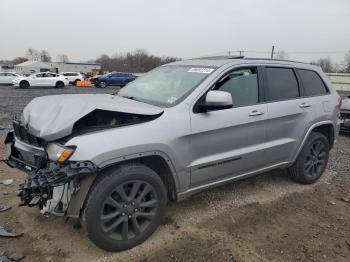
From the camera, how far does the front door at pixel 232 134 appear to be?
3.52m

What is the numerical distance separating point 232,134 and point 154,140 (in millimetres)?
1039

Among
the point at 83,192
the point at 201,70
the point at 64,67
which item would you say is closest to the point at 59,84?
the point at 201,70

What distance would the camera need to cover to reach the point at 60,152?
2836 mm

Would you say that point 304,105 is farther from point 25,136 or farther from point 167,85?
point 25,136

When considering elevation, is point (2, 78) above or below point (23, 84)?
above

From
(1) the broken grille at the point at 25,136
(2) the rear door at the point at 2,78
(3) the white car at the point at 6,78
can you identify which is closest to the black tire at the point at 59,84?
(3) the white car at the point at 6,78

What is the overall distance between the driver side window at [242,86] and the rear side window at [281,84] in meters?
0.25

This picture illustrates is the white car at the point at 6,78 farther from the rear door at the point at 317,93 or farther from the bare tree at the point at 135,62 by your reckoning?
the bare tree at the point at 135,62

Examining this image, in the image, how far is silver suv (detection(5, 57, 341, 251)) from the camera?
2920 millimetres

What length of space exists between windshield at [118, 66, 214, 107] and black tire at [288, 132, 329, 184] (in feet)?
6.80

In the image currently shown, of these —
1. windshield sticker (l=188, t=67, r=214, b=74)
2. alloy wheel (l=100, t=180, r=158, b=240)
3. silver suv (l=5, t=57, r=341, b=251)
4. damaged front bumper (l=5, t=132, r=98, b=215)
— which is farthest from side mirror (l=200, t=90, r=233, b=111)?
damaged front bumper (l=5, t=132, r=98, b=215)

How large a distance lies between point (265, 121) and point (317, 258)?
1637mm

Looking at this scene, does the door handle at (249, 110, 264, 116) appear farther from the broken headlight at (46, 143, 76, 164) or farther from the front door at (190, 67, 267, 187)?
the broken headlight at (46, 143, 76, 164)

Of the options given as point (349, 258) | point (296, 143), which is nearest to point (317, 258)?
point (349, 258)
